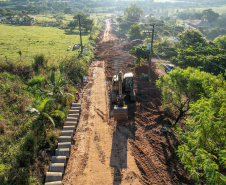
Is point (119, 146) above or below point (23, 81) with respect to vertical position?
below

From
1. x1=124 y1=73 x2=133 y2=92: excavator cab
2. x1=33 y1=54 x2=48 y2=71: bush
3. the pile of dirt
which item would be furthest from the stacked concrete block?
x1=33 y1=54 x2=48 y2=71: bush

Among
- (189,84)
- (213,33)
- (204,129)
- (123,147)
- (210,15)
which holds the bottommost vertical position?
(123,147)

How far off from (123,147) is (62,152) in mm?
4235

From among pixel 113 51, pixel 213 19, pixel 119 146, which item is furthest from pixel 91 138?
pixel 213 19

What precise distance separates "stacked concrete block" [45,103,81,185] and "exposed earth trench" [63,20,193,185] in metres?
A: 0.47

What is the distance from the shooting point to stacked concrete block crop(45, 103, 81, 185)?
908cm

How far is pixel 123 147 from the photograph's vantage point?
11445 mm

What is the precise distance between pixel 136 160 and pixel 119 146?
161cm

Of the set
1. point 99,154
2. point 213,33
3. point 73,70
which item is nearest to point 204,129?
point 99,154

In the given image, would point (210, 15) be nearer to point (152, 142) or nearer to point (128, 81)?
point (128, 81)

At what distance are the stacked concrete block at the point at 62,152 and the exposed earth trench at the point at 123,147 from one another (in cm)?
47

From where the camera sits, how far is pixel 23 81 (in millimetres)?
16750

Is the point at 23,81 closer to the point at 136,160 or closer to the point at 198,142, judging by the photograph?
the point at 136,160

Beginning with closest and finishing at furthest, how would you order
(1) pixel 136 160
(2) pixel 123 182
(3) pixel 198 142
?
(3) pixel 198 142 < (2) pixel 123 182 < (1) pixel 136 160
